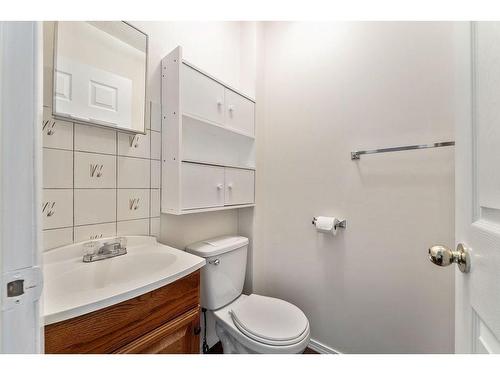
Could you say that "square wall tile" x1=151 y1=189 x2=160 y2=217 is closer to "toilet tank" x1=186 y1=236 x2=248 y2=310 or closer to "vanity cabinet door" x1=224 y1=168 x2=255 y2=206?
"toilet tank" x1=186 y1=236 x2=248 y2=310

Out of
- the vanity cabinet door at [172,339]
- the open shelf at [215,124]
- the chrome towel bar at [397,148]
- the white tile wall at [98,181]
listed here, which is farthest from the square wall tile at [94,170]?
the chrome towel bar at [397,148]

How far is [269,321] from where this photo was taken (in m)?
1.06

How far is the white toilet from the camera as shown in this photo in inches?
36.9

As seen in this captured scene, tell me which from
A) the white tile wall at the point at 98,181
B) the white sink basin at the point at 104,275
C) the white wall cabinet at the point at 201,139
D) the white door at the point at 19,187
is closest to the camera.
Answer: the white door at the point at 19,187

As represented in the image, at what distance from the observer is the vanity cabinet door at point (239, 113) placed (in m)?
1.26

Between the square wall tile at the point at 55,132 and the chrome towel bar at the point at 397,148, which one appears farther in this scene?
the chrome towel bar at the point at 397,148

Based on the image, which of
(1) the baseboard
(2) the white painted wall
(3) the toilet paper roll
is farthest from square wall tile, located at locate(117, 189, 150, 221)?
(1) the baseboard

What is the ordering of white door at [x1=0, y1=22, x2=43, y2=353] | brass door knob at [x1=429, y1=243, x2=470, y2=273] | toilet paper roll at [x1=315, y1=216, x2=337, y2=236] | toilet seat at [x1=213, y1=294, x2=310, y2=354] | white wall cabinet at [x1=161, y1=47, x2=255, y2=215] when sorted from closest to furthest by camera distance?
white door at [x1=0, y1=22, x2=43, y2=353] < brass door knob at [x1=429, y1=243, x2=470, y2=273] < toilet seat at [x1=213, y1=294, x2=310, y2=354] < white wall cabinet at [x1=161, y1=47, x2=255, y2=215] < toilet paper roll at [x1=315, y1=216, x2=337, y2=236]

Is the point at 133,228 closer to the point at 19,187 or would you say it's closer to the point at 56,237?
the point at 56,237

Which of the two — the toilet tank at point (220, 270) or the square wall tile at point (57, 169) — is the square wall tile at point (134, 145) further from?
the toilet tank at point (220, 270)

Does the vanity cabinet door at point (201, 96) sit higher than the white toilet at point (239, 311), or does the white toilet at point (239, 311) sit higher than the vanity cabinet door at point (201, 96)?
the vanity cabinet door at point (201, 96)

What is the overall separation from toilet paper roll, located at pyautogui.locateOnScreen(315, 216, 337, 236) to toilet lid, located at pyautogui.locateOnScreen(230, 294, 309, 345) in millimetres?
465

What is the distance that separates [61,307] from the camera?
52 centimetres

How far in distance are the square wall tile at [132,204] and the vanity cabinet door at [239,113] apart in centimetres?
62
